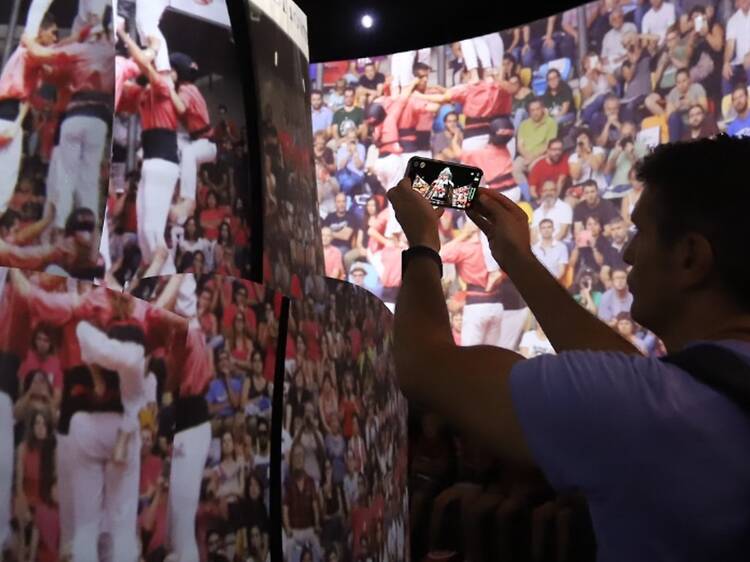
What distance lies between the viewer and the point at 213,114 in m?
1.42

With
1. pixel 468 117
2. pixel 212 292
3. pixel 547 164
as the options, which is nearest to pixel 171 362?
pixel 212 292

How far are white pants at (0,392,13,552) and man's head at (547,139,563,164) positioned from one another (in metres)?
4.61

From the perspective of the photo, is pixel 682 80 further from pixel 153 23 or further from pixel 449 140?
pixel 153 23

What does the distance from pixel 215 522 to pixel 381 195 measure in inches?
186

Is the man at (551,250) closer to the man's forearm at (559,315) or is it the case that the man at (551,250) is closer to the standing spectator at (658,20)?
the standing spectator at (658,20)

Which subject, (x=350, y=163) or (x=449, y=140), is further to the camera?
(x=350, y=163)

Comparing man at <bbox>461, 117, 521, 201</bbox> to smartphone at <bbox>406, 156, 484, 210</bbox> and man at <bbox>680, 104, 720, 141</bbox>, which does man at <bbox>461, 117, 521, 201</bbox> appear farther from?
smartphone at <bbox>406, 156, 484, 210</bbox>

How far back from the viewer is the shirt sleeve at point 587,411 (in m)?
0.86

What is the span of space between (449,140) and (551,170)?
0.84 m

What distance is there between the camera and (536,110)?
542cm

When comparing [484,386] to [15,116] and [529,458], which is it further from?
[15,116]

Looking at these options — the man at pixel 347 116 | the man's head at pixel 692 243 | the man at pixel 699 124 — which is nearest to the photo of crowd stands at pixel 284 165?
the man's head at pixel 692 243

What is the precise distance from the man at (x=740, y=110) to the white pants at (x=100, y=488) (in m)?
4.09

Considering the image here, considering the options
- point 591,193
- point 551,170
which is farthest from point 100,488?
point 551,170
